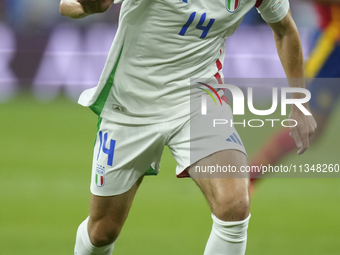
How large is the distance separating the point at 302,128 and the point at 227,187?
0.71 m

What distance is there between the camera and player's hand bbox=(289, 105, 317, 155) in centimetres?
247

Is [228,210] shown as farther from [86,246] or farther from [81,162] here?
[81,162]

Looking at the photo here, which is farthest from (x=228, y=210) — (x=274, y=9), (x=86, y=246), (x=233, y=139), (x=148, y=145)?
(x=274, y=9)

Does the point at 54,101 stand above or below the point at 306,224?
below

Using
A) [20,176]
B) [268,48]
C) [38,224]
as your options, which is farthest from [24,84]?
[38,224]

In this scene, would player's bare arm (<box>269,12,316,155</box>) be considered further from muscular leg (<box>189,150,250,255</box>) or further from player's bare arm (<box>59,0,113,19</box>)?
player's bare arm (<box>59,0,113,19</box>)

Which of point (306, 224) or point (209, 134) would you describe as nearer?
point (209, 134)

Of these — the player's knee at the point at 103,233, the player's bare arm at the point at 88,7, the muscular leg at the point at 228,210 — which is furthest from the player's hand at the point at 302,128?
the player's bare arm at the point at 88,7

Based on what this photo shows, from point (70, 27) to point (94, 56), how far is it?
0.52 metres

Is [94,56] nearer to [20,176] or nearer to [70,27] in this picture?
[70,27]

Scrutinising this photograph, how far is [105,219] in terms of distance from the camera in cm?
238

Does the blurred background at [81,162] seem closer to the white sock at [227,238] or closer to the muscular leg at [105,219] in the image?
the muscular leg at [105,219]

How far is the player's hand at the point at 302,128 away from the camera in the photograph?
2.47 m

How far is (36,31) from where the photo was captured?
6.84m
